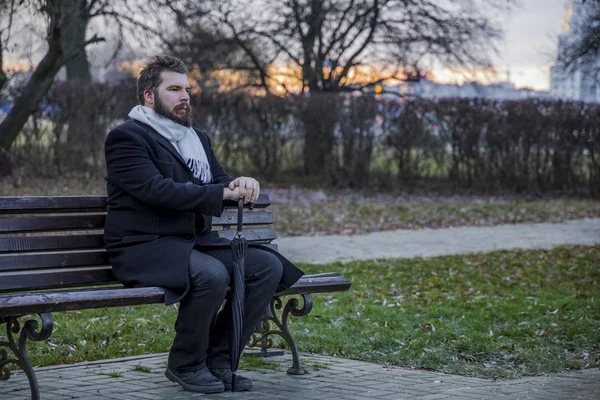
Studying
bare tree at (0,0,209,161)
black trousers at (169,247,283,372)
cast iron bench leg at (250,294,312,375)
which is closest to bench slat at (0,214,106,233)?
black trousers at (169,247,283,372)

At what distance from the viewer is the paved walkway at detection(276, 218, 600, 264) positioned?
11.2 m

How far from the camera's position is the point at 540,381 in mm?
5344

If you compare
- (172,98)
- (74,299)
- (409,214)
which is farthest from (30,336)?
(409,214)

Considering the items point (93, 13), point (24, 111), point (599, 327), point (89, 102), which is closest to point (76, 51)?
point (93, 13)

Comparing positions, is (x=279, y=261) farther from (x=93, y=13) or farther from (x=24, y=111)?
(x=93, y=13)

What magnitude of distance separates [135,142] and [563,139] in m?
16.6

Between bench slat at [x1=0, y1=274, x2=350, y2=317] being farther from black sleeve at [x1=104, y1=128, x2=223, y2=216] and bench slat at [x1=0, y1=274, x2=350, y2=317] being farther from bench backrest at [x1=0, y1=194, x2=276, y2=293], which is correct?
black sleeve at [x1=104, y1=128, x2=223, y2=216]

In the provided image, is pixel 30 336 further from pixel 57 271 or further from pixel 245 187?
pixel 245 187

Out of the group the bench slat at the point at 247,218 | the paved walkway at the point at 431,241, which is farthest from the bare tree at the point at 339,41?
the bench slat at the point at 247,218

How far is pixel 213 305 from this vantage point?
485cm

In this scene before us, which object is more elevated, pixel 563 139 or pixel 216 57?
pixel 216 57

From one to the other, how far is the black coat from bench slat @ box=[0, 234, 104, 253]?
0.17m

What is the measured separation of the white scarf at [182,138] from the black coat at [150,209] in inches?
1.7

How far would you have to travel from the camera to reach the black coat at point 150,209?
Answer: 16.0 ft
